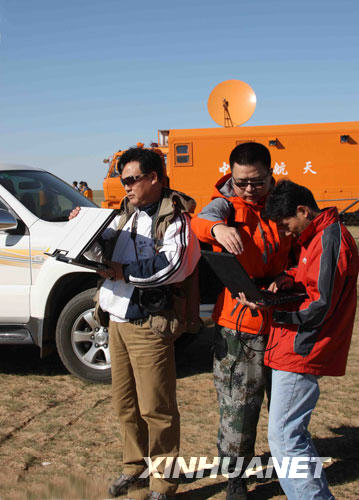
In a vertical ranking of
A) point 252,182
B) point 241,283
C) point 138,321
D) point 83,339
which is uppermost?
point 252,182

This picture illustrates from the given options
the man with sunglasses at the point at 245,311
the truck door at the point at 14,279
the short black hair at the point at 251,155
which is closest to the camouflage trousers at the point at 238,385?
the man with sunglasses at the point at 245,311

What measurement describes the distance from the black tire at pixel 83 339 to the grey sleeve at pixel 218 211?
6.97ft

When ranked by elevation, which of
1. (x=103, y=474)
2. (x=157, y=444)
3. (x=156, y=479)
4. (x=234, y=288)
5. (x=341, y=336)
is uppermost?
(x=234, y=288)

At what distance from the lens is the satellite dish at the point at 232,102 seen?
46.4ft

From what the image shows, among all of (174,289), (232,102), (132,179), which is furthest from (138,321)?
(232,102)

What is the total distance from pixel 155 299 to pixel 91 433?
5.43 feet

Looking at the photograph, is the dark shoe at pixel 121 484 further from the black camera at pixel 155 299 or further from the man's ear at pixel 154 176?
the man's ear at pixel 154 176

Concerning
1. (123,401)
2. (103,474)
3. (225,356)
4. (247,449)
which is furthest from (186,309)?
(103,474)

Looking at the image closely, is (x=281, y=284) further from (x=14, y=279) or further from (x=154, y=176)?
(x=14, y=279)

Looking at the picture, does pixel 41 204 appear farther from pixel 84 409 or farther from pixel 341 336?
pixel 341 336

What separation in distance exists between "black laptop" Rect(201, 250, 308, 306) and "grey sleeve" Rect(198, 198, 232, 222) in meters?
0.24

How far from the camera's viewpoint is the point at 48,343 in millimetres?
4559

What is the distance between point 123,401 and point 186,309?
65 centimetres

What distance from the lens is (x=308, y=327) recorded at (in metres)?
2.25
